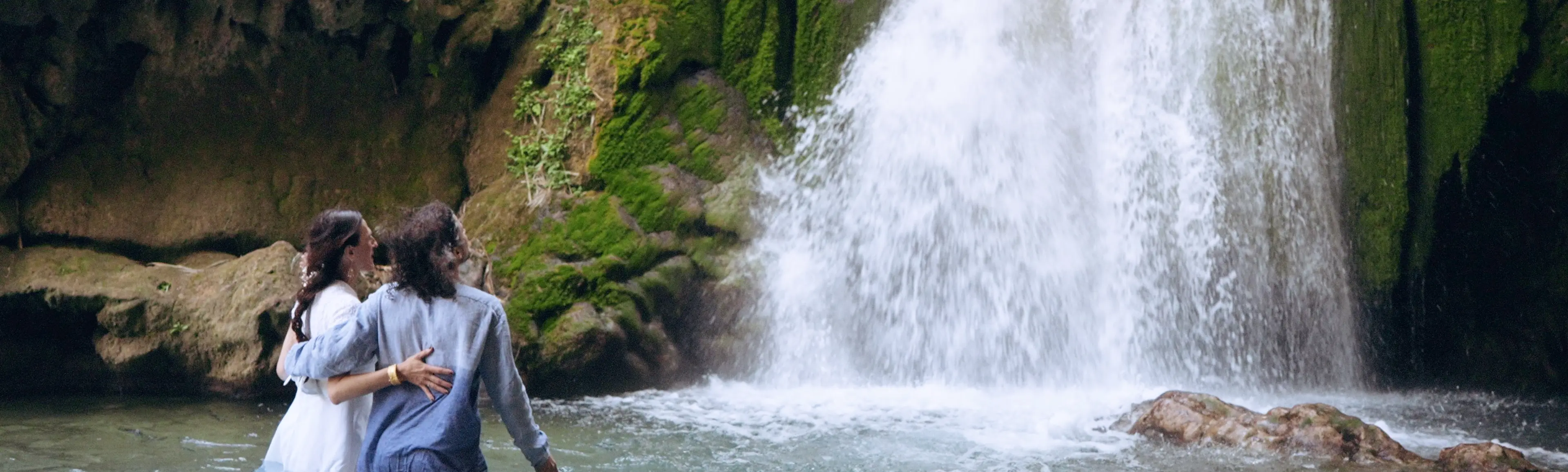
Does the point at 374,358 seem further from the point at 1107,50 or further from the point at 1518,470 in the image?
the point at 1107,50

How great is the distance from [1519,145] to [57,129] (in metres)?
10.6

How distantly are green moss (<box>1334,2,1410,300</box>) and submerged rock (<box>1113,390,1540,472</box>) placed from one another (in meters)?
3.20

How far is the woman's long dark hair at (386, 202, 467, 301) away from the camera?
2.79m

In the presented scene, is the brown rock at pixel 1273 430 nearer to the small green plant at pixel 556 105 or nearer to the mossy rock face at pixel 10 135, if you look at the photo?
the small green plant at pixel 556 105

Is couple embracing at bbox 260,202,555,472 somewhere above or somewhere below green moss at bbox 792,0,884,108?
below

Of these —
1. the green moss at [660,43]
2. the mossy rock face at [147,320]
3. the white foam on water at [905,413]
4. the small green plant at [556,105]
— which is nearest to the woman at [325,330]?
the white foam on water at [905,413]

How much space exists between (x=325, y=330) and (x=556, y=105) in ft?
18.9

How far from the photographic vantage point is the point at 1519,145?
8.75 m

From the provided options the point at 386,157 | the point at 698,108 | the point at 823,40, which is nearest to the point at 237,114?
the point at 386,157

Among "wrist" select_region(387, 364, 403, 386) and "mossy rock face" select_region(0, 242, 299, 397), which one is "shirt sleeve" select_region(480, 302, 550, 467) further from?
"mossy rock face" select_region(0, 242, 299, 397)

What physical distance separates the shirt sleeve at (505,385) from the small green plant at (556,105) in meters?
5.69

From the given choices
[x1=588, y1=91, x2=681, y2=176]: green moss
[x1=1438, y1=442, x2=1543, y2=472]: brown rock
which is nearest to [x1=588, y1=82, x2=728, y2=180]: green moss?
[x1=588, y1=91, x2=681, y2=176]: green moss

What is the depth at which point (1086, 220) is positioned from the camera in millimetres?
8578

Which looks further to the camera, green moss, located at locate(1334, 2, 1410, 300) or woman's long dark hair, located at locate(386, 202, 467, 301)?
green moss, located at locate(1334, 2, 1410, 300)
